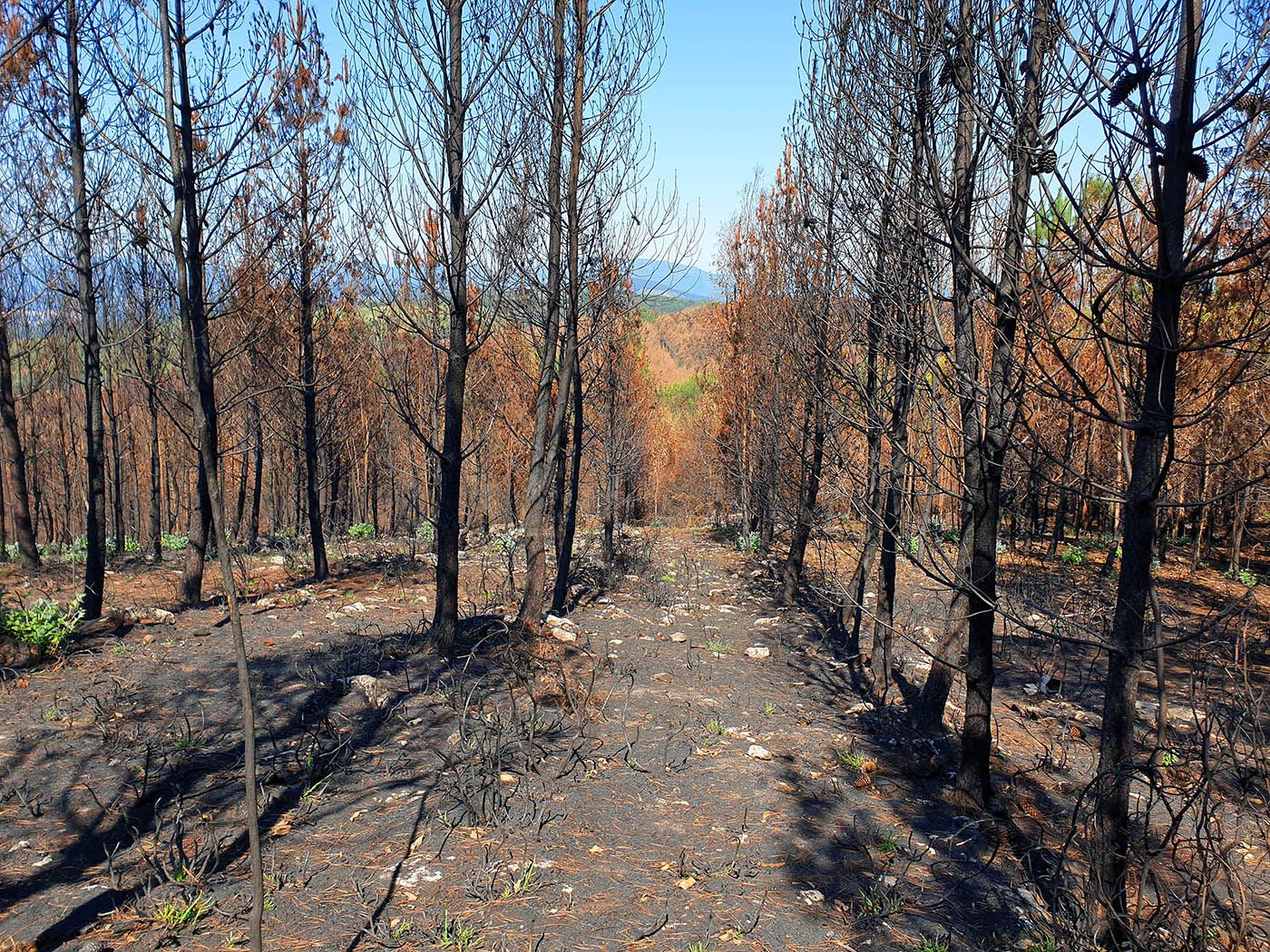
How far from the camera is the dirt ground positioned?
3.47 meters

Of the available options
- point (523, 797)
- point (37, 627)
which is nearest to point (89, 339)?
point (37, 627)

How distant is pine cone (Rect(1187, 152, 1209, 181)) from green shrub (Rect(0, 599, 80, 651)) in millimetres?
9038

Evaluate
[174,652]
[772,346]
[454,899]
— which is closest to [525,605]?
[174,652]

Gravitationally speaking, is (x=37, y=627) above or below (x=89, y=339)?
below

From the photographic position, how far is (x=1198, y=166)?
8.58 feet

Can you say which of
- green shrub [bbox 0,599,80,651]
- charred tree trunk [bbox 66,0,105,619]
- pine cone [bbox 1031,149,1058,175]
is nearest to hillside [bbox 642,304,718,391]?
charred tree trunk [bbox 66,0,105,619]

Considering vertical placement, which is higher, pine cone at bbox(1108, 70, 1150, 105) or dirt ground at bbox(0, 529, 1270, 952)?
pine cone at bbox(1108, 70, 1150, 105)

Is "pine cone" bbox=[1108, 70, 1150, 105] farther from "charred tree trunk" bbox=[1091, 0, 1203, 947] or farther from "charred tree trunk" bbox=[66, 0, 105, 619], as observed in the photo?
"charred tree trunk" bbox=[66, 0, 105, 619]

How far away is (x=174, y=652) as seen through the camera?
7219 mm

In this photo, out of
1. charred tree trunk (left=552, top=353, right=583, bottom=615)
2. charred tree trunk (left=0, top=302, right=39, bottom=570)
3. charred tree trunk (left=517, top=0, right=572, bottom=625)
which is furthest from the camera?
charred tree trunk (left=0, top=302, right=39, bottom=570)

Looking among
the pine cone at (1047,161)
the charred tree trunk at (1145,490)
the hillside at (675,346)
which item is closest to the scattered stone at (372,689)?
the charred tree trunk at (1145,490)

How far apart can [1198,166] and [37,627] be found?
915cm

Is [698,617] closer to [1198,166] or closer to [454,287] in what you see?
[454,287]

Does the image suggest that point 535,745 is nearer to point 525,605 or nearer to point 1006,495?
point 525,605
